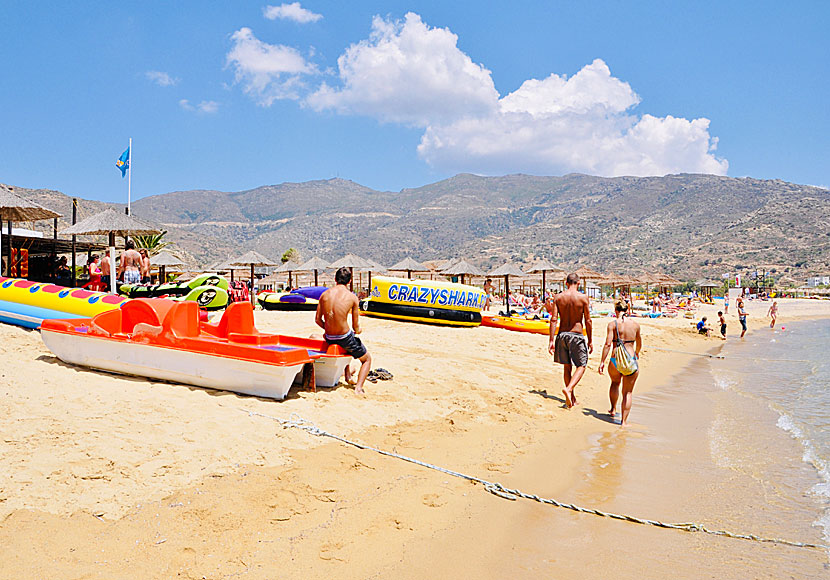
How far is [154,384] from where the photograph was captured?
5.59 meters

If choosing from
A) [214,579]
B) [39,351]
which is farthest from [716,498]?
[39,351]

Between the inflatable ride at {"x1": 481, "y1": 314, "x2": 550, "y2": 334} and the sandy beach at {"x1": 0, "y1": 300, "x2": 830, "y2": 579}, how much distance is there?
7.30 meters

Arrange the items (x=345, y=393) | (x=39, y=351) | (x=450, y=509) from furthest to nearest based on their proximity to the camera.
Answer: (x=39, y=351) < (x=345, y=393) < (x=450, y=509)

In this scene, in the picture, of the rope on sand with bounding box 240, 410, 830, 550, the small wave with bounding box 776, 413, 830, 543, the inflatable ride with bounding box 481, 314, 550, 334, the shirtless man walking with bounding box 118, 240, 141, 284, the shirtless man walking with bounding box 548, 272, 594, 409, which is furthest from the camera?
the inflatable ride with bounding box 481, 314, 550, 334

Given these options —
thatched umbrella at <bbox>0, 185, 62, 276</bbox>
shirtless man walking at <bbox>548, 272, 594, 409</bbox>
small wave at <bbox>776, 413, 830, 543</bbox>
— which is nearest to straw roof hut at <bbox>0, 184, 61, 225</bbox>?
thatched umbrella at <bbox>0, 185, 62, 276</bbox>

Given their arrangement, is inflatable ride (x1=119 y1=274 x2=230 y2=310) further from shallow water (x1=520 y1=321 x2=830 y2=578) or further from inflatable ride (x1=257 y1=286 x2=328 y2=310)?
shallow water (x1=520 y1=321 x2=830 y2=578)

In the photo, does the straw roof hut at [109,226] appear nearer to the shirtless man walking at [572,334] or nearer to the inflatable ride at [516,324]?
Result: the inflatable ride at [516,324]

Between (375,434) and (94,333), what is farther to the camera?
(94,333)

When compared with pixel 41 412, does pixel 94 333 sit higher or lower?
higher

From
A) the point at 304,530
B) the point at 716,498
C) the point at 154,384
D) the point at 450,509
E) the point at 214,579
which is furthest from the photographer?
the point at 154,384

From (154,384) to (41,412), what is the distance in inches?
50.8

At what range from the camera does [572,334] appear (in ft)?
23.2

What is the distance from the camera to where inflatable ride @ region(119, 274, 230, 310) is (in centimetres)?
1133

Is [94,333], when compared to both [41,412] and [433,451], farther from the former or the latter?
[433,451]
